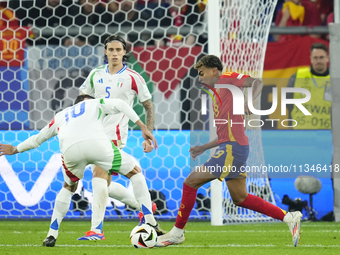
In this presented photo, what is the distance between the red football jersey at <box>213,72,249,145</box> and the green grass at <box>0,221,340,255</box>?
2.65 ft

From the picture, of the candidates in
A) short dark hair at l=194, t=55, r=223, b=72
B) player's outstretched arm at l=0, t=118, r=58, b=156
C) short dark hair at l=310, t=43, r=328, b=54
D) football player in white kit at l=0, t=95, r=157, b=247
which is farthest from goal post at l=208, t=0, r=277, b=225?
player's outstretched arm at l=0, t=118, r=58, b=156

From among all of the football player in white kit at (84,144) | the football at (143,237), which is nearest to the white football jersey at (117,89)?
the football player in white kit at (84,144)

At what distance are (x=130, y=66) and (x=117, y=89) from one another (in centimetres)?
245

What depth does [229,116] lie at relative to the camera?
175 inches

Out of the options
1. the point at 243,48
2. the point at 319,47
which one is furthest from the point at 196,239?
the point at 319,47

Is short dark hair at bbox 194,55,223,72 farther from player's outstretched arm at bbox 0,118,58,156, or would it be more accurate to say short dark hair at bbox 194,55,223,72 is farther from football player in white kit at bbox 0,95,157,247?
player's outstretched arm at bbox 0,118,58,156

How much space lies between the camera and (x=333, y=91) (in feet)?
22.6

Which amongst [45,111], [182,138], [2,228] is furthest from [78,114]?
[45,111]

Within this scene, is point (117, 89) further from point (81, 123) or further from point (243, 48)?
point (243, 48)

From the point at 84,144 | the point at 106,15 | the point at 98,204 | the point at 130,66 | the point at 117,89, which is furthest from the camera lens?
the point at 106,15

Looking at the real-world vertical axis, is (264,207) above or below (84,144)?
below

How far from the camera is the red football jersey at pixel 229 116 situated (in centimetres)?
439

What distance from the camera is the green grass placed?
159 inches

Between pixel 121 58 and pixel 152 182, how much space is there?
79.3 inches
